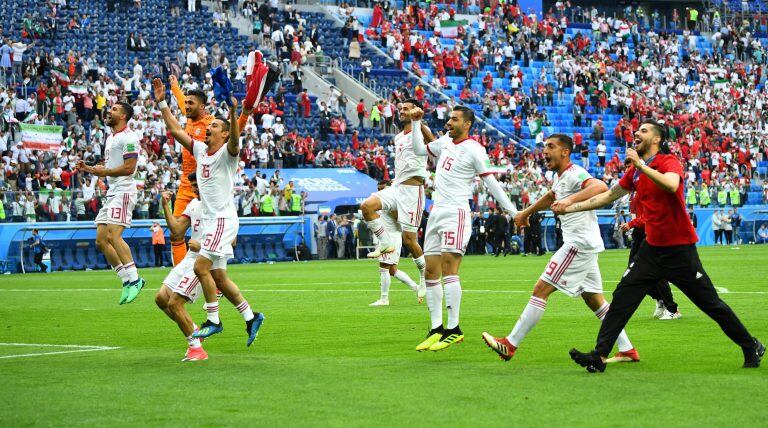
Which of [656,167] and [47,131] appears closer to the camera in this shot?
[656,167]

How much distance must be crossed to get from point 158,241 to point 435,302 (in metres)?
27.7

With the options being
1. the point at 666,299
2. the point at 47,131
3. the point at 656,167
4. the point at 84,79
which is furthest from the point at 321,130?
the point at 656,167

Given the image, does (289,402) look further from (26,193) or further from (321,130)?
(321,130)

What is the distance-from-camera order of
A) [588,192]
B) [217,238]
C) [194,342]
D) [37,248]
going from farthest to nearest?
[37,248] → [217,238] → [194,342] → [588,192]

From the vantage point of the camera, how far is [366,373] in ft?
35.0

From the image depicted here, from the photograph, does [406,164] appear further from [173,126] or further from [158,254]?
[158,254]

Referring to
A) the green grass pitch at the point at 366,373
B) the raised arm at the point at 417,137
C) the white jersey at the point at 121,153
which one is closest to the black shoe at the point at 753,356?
the green grass pitch at the point at 366,373

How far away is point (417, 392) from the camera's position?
9.38 meters

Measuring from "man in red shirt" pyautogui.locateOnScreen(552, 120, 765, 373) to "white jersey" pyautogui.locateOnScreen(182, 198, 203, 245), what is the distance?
14.6 ft

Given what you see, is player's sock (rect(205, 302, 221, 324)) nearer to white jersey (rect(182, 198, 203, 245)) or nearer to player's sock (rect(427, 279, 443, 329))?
white jersey (rect(182, 198, 203, 245))

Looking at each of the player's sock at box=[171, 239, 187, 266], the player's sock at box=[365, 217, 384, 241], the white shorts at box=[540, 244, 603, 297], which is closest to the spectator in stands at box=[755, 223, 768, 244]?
the player's sock at box=[365, 217, 384, 241]

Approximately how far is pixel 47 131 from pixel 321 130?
542 inches

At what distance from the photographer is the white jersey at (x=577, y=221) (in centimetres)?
1120

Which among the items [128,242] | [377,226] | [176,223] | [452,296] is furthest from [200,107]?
[128,242]
